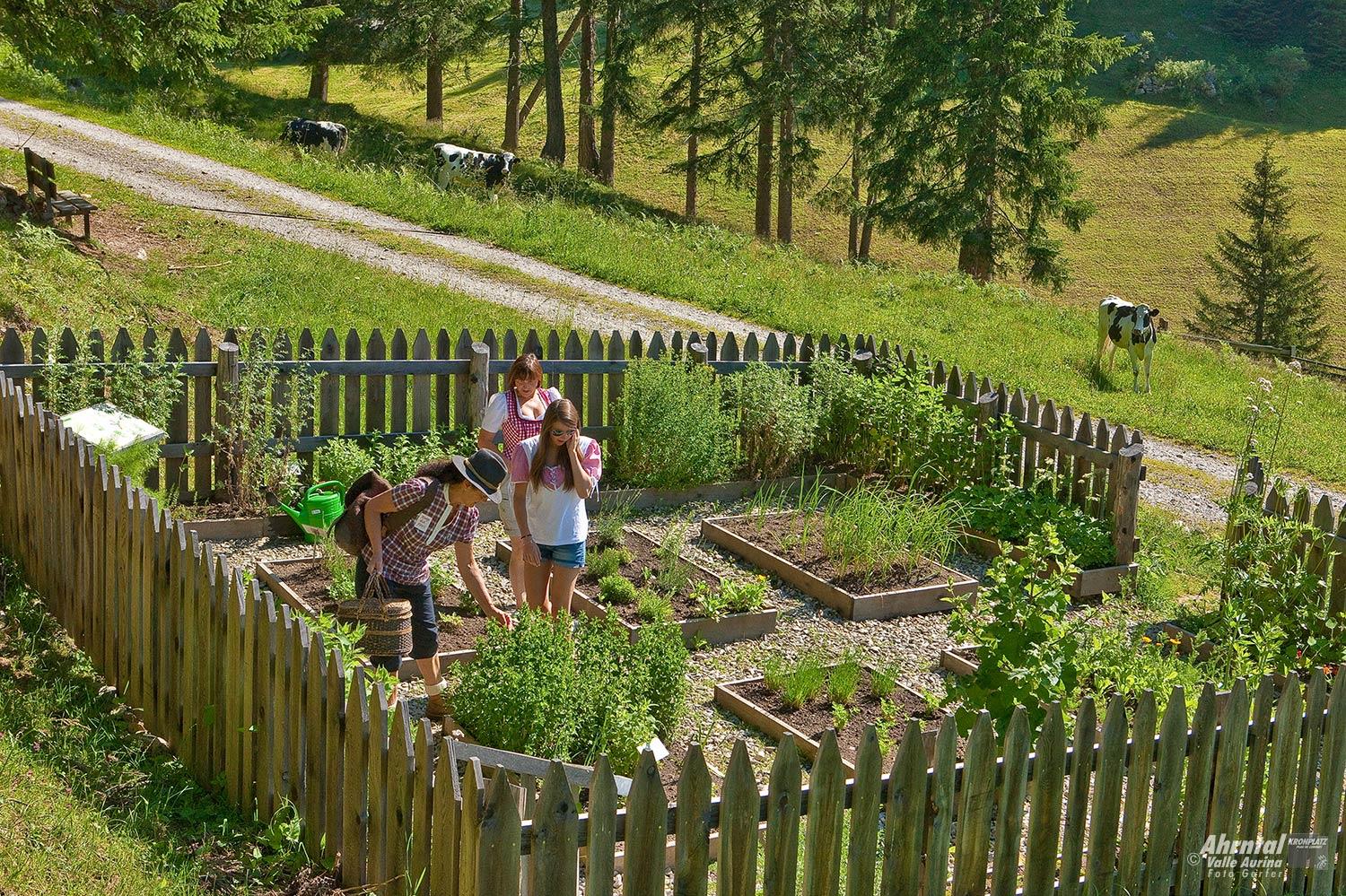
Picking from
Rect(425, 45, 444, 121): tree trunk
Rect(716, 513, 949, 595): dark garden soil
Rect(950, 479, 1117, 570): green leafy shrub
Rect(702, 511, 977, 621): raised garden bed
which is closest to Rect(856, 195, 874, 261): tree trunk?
Rect(425, 45, 444, 121): tree trunk

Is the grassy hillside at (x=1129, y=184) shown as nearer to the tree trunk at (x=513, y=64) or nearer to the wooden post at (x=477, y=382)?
the tree trunk at (x=513, y=64)

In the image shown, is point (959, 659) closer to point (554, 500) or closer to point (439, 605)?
point (554, 500)

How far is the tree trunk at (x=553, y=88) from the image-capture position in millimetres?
34156

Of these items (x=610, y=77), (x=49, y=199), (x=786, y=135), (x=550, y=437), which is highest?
(x=610, y=77)

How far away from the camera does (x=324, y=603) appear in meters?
8.44

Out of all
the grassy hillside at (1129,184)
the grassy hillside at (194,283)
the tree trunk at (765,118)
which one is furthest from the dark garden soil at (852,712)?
the grassy hillside at (1129,184)

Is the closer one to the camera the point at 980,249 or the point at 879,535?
the point at 879,535

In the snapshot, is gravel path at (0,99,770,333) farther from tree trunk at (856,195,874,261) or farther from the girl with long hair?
tree trunk at (856,195,874,261)

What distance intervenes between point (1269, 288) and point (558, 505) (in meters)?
47.1

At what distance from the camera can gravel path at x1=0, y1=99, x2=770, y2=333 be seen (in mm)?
19391

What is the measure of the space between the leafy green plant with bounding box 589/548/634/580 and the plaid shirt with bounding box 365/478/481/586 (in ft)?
7.92

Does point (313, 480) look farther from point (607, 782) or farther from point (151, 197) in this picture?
point (151, 197)

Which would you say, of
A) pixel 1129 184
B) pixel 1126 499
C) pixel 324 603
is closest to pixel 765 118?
pixel 1126 499

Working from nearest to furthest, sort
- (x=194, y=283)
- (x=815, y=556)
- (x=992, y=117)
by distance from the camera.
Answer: (x=815, y=556) → (x=194, y=283) → (x=992, y=117)
